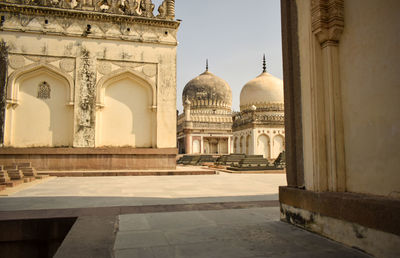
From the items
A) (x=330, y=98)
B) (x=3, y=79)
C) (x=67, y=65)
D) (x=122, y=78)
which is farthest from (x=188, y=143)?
(x=330, y=98)

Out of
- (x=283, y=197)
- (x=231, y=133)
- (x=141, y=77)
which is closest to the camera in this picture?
(x=283, y=197)

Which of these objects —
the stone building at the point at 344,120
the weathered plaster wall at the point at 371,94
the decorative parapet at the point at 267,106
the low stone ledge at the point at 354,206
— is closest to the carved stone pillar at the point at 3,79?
the stone building at the point at 344,120

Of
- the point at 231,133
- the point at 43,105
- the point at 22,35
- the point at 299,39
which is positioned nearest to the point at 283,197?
the point at 299,39

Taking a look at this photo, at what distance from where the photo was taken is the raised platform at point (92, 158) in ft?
35.2

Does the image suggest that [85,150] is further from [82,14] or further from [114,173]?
[82,14]

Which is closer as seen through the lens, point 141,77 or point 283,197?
point 283,197

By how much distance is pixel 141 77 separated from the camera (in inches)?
468

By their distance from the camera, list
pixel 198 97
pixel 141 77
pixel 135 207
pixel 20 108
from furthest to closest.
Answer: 1. pixel 198 97
2. pixel 141 77
3. pixel 20 108
4. pixel 135 207

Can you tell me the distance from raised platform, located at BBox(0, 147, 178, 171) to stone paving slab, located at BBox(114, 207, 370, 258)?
324 inches

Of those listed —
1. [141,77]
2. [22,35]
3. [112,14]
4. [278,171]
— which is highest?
[112,14]

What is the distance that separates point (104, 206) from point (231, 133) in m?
30.8

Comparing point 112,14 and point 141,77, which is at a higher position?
point 112,14

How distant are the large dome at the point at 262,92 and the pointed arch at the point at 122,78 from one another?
23.2 m

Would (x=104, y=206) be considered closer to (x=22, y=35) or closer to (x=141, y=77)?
(x=141, y=77)
